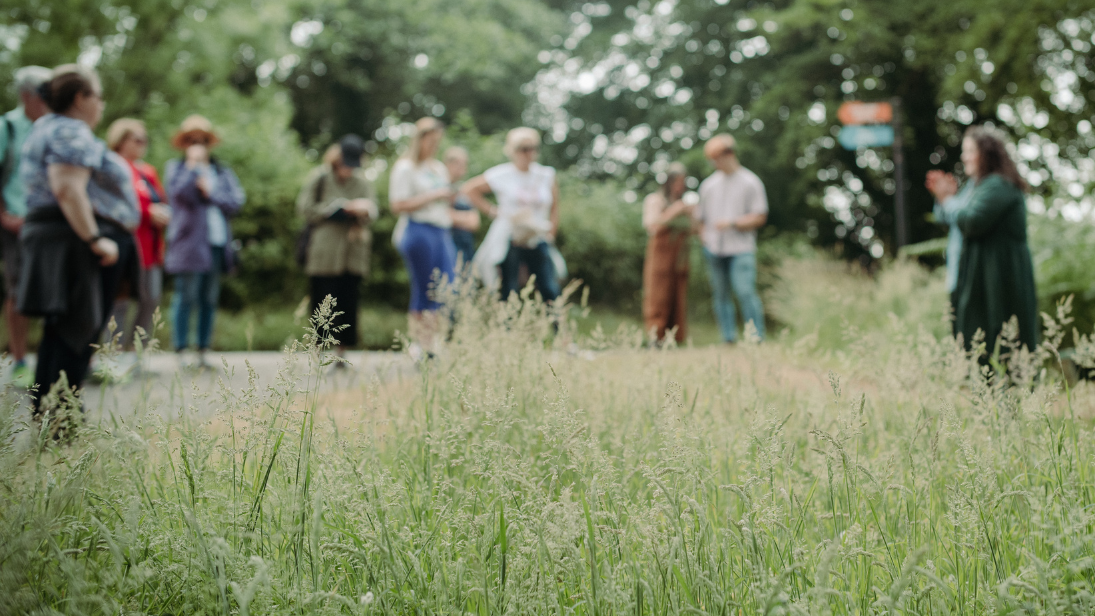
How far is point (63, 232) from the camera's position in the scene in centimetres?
352

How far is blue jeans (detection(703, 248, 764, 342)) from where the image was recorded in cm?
678

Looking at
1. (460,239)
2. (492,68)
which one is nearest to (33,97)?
(460,239)

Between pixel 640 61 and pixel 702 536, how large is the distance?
852 inches

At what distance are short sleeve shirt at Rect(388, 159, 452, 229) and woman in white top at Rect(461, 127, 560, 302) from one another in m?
0.36

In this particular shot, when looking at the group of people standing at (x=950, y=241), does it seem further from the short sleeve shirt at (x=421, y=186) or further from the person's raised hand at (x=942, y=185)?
the short sleeve shirt at (x=421, y=186)

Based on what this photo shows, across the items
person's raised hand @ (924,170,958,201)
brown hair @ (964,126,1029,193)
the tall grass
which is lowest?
the tall grass

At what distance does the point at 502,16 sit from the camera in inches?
897

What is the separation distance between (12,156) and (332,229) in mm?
2110

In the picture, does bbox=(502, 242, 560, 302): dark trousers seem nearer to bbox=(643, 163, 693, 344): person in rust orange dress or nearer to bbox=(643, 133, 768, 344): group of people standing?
bbox=(643, 133, 768, 344): group of people standing

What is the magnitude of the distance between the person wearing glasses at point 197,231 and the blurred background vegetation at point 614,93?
427cm

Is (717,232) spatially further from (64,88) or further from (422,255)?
(64,88)

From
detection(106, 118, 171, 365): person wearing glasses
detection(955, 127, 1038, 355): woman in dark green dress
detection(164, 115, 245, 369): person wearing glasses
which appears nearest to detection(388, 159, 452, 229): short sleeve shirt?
detection(164, 115, 245, 369): person wearing glasses

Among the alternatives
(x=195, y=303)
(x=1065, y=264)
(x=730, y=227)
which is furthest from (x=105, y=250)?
(x=1065, y=264)

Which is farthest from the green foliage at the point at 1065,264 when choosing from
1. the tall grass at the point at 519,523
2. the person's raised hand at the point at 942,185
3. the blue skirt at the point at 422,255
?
the blue skirt at the point at 422,255
